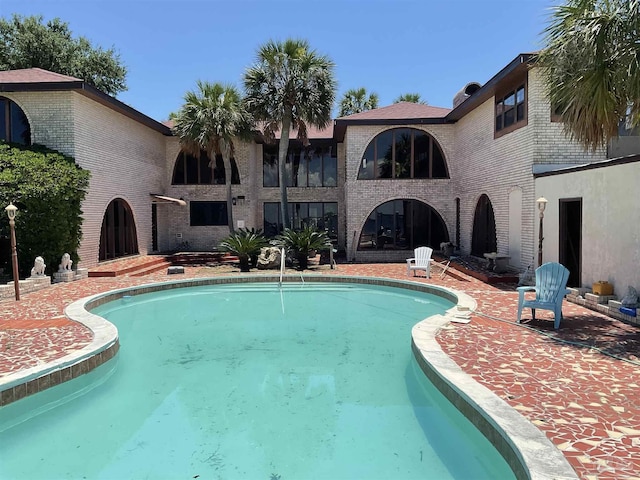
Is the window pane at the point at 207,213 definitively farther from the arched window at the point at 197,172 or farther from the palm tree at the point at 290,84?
the palm tree at the point at 290,84

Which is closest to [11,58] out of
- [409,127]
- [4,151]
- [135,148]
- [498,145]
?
[135,148]

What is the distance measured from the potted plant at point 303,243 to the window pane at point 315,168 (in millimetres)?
6229

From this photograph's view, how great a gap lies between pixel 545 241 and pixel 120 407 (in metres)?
10.1

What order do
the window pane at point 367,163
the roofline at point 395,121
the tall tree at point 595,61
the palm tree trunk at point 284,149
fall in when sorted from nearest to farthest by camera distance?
the tall tree at point 595,61 → the palm tree trunk at point 284,149 → the roofline at point 395,121 → the window pane at point 367,163

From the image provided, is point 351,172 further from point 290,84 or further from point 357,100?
point 357,100

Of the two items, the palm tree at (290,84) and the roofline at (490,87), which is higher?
the palm tree at (290,84)

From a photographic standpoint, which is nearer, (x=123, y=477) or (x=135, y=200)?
(x=123, y=477)

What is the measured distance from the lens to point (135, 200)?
17344 millimetres

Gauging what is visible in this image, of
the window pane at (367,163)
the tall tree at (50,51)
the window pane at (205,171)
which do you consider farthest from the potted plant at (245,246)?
the tall tree at (50,51)

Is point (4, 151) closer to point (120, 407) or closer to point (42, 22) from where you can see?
point (120, 407)

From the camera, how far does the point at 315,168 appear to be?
21.7 meters

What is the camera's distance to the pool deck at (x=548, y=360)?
11.0ft

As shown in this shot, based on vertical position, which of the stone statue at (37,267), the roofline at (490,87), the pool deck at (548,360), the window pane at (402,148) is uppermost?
the roofline at (490,87)

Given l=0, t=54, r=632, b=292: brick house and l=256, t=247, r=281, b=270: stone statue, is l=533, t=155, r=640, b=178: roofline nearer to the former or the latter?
l=0, t=54, r=632, b=292: brick house
